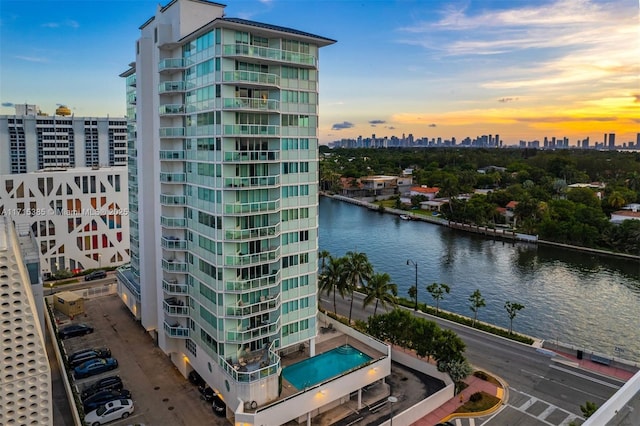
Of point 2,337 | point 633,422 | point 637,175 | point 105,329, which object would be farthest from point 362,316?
point 637,175

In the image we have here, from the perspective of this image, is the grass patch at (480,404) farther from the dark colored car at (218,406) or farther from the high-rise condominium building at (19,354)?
the high-rise condominium building at (19,354)

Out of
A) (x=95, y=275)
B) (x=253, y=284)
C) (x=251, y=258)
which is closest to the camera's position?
(x=251, y=258)

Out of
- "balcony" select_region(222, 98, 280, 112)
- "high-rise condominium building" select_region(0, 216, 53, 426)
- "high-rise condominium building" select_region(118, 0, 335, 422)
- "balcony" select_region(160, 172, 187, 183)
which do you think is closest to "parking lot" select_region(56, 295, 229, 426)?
"high-rise condominium building" select_region(118, 0, 335, 422)

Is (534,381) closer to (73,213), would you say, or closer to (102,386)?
(102,386)

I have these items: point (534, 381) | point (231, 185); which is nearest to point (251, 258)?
point (231, 185)

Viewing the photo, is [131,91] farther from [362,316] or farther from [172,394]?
[362,316]

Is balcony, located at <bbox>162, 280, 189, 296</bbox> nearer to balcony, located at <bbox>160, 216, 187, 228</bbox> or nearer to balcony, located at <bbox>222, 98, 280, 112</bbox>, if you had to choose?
balcony, located at <bbox>160, 216, 187, 228</bbox>
